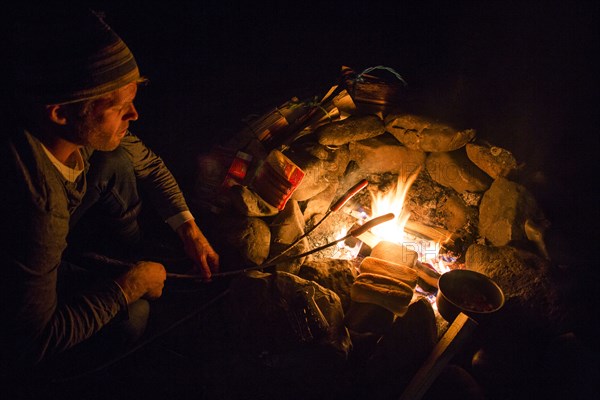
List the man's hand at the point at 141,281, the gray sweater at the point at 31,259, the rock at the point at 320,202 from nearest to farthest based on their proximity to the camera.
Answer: the gray sweater at the point at 31,259 < the man's hand at the point at 141,281 < the rock at the point at 320,202

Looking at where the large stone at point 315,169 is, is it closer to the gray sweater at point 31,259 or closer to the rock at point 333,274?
the rock at point 333,274

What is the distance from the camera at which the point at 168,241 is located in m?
3.85

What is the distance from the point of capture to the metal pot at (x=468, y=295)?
3145 mm

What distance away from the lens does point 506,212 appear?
12.5ft

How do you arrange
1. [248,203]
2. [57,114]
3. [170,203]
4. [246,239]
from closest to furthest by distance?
[57,114] → [170,203] → [246,239] → [248,203]

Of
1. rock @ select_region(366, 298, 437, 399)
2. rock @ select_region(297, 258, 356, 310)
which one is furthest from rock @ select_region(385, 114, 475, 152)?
rock @ select_region(366, 298, 437, 399)

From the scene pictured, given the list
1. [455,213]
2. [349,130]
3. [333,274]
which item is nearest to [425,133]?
[349,130]

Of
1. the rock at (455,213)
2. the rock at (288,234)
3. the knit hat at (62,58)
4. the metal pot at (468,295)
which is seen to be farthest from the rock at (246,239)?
the rock at (455,213)

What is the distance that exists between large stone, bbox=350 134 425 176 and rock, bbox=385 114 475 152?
0.47 feet

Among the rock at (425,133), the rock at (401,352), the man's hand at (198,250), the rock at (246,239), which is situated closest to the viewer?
the rock at (401,352)

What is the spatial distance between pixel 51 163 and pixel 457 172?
162 inches

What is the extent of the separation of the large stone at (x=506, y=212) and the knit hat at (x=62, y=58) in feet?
13.1

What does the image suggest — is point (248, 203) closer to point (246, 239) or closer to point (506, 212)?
point (246, 239)

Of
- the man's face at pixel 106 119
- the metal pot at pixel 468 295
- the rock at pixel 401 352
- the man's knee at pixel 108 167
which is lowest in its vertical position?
the rock at pixel 401 352
